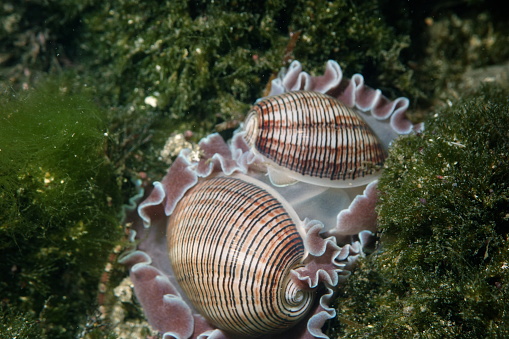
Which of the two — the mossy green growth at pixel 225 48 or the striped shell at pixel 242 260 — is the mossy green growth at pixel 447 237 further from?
the mossy green growth at pixel 225 48

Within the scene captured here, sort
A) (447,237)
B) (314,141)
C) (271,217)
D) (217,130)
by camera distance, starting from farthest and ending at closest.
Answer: (217,130) → (314,141) → (271,217) → (447,237)

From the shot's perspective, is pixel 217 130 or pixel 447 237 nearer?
pixel 447 237

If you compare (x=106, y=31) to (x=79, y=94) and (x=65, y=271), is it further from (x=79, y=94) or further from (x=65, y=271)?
(x=65, y=271)

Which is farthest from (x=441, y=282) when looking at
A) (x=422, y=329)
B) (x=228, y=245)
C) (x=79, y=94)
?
(x=79, y=94)

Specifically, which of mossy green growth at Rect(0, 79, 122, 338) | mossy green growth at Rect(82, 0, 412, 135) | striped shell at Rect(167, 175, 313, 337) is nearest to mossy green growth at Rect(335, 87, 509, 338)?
striped shell at Rect(167, 175, 313, 337)

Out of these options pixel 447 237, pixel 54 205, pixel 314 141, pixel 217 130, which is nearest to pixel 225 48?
A: pixel 217 130

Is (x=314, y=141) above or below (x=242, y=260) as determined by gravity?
above

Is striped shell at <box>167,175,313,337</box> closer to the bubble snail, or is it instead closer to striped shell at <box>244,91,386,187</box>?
the bubble snail

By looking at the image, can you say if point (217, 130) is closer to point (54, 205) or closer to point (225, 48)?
point (225, 48)
